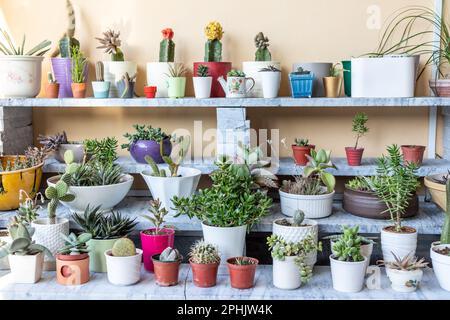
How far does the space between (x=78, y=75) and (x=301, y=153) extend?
3.85ft

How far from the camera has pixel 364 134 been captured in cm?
312

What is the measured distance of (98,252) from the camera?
249cm

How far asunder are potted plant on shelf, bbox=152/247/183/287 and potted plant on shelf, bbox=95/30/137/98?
981mm

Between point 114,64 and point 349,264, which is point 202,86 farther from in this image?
point 349,264

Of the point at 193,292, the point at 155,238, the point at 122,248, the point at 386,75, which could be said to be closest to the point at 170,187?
the point at 155,238

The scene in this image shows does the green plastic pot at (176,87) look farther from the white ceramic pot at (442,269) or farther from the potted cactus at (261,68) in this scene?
the white ceramic pot at (442,269)

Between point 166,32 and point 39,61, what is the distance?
651 millimetres

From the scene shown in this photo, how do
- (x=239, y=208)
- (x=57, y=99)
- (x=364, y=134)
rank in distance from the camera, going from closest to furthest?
1. (x=239, y=208)
2. (x=57, y=99)
3. (x=364, y=134)

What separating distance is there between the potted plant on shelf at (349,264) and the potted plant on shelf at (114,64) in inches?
53.8

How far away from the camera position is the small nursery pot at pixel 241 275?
230cm

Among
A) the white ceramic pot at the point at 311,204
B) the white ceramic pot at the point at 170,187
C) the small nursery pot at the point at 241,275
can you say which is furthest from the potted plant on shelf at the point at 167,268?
the white ceramic pot at the point at 311,204
